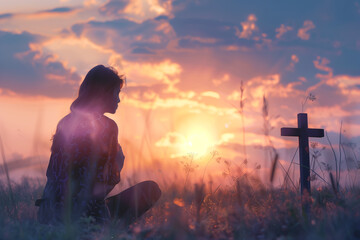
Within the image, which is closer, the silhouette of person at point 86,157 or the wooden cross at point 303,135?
the silhouette of person at point 86,157

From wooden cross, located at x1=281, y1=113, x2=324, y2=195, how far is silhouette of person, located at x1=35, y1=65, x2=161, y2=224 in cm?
350

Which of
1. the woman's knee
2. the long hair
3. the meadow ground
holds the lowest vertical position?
the meadow ground

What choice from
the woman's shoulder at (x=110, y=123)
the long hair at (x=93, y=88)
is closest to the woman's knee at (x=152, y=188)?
the woman's shoulder at (x=110, y=123)

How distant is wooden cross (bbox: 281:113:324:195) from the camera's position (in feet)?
24.2

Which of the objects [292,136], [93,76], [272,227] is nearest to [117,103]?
[93,76]

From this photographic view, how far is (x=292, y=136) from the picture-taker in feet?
25.3

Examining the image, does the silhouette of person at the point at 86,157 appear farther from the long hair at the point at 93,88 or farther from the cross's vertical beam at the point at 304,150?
the cross's vertical beam at the point at 304,150

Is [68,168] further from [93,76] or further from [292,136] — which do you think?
[292,136]

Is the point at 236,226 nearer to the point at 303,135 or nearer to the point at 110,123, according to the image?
the point at 110,123

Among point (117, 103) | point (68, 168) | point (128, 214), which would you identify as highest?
point (117, 103)

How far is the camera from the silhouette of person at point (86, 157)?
478 cm

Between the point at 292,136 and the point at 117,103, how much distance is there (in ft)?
12.2

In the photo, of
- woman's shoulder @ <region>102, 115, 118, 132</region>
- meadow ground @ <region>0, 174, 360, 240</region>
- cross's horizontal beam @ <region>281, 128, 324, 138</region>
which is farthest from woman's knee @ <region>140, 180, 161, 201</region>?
cross's horizontal beam @ <region>281, 128, 324, 138</region>

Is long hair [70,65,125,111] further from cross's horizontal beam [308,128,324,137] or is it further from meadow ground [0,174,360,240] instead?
cross's horizontal beam [308,128,324,137]
